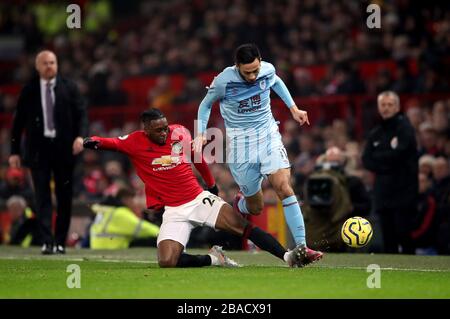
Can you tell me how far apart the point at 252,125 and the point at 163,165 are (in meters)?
1.01

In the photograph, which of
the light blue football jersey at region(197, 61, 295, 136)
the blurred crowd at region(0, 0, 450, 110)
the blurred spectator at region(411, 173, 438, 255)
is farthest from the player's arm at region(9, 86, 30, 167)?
the blurred crowd at region(0, 0, 450, 110)

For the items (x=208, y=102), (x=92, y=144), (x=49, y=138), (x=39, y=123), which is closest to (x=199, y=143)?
(x=208, y=102)

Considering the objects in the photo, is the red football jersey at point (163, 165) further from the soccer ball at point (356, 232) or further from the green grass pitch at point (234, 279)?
the soccer ball at point (356, 232)

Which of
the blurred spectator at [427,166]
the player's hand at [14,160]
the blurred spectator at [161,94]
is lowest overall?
the blurred spectator at [427,166]

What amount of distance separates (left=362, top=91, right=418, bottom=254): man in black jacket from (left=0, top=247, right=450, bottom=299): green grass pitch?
2.75 ft

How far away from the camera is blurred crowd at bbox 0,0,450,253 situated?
16906 millimetres

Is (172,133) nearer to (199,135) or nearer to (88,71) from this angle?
(199,135)

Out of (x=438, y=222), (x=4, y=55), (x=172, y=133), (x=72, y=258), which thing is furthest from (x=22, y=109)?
(x=4, y=55)

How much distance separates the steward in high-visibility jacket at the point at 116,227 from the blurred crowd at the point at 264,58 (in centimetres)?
45

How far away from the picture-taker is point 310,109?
18984 millimetres

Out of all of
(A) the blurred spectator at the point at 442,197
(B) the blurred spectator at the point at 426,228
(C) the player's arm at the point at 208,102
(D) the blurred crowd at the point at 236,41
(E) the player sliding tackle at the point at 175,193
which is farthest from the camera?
(D) the blurred crowd at the point at 236,41

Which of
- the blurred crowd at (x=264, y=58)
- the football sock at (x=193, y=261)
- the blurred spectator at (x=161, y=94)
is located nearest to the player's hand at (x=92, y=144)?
the football sock at (x=193, y=261)

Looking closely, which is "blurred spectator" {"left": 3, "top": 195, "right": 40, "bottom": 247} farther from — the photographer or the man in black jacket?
the man in black jacket

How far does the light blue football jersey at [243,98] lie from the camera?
37.1ft
